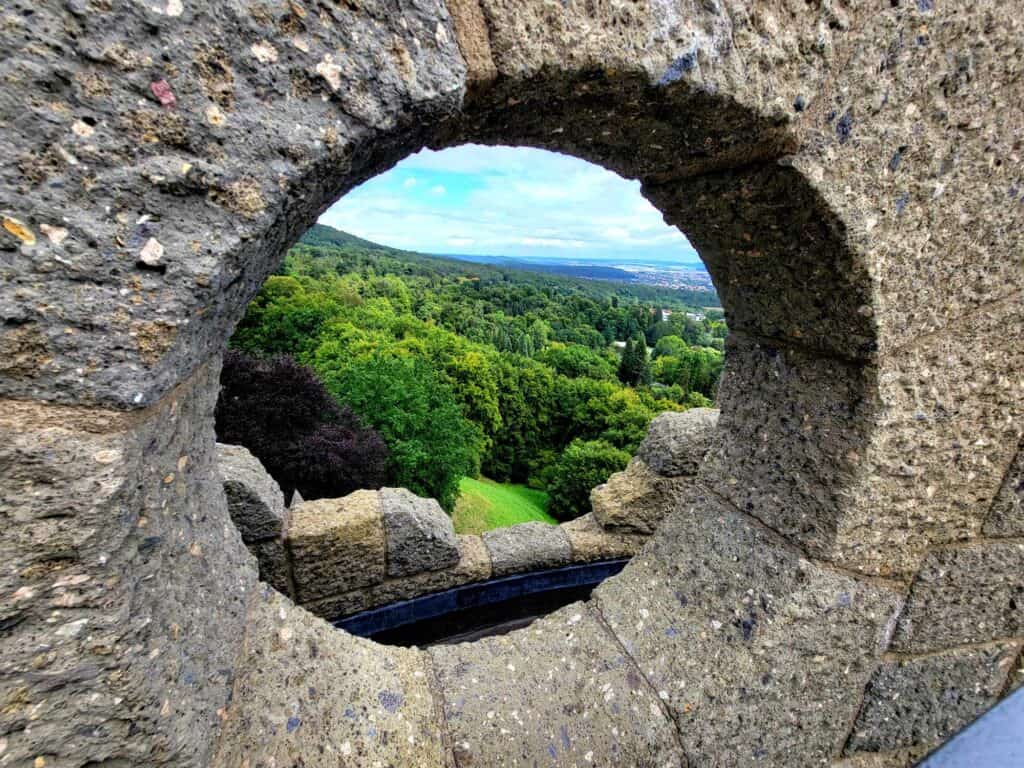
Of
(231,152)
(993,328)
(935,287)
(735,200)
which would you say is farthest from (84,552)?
(993,328)

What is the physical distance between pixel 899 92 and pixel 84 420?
165 cm

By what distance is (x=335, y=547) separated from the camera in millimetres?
2545

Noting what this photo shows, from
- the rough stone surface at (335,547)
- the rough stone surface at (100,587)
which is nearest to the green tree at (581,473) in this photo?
→ the rough stone surface at (335,547)

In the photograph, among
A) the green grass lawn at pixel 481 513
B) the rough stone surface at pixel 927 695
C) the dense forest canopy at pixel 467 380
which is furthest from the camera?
the dense forest canopy at pixel 467 380

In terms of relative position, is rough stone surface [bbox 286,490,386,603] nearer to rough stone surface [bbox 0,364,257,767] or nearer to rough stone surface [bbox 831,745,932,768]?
rough stone surface [bbox 0,364,257,767]

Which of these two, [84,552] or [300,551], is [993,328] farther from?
[300,551]

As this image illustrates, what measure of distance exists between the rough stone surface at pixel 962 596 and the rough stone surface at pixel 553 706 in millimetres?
866

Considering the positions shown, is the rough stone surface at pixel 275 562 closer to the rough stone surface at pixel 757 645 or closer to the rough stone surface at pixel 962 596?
the rough stone surface at pixel 757 645

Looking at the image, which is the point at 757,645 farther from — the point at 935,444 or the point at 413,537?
the point at 413,537

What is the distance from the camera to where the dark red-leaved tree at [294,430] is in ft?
23.1

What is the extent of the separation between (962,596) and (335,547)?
100 inches

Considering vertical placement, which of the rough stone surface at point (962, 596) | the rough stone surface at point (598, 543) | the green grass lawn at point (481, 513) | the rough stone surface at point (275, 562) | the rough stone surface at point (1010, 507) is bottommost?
the green grass lawn at point (481, 513)

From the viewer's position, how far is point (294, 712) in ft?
3.88

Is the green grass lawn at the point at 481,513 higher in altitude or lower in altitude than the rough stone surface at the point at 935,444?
lower
